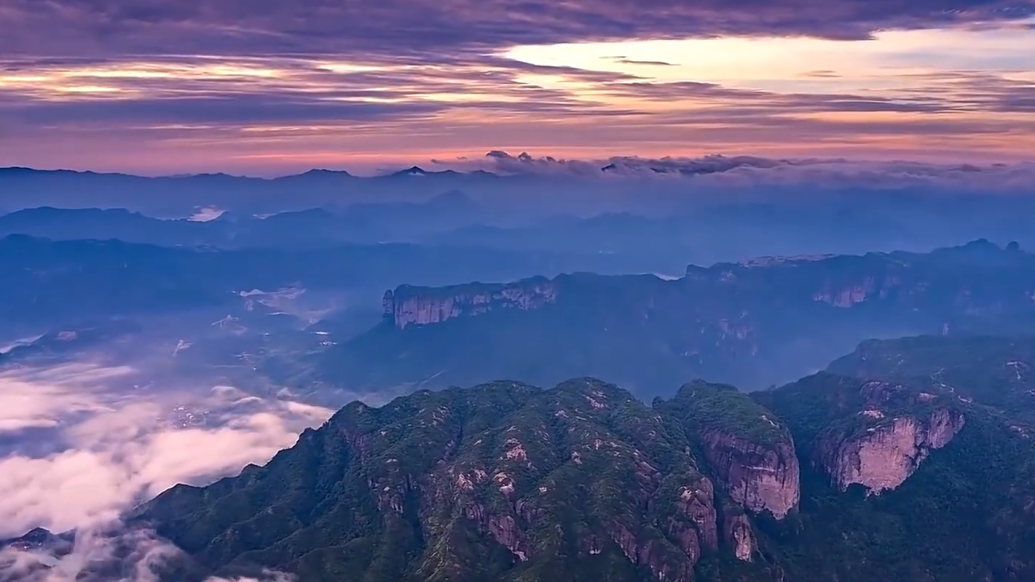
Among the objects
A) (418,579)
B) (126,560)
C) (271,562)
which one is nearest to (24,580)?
(126,560)

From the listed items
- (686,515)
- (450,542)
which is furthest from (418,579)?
(686,515)

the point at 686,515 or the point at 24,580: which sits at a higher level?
the point at 686,515

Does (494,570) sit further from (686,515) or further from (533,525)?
(686,515)

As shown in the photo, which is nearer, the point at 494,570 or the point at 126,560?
the point at 494,570

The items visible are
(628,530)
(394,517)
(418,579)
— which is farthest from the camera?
(394,517)

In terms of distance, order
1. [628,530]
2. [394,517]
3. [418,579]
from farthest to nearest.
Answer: [394,517], [628,530], [418,579]

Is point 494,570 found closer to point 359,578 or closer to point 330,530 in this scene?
point 359,578

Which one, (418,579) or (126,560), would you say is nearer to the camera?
(418,579)

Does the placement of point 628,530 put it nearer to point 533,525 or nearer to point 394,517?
point 533,525
